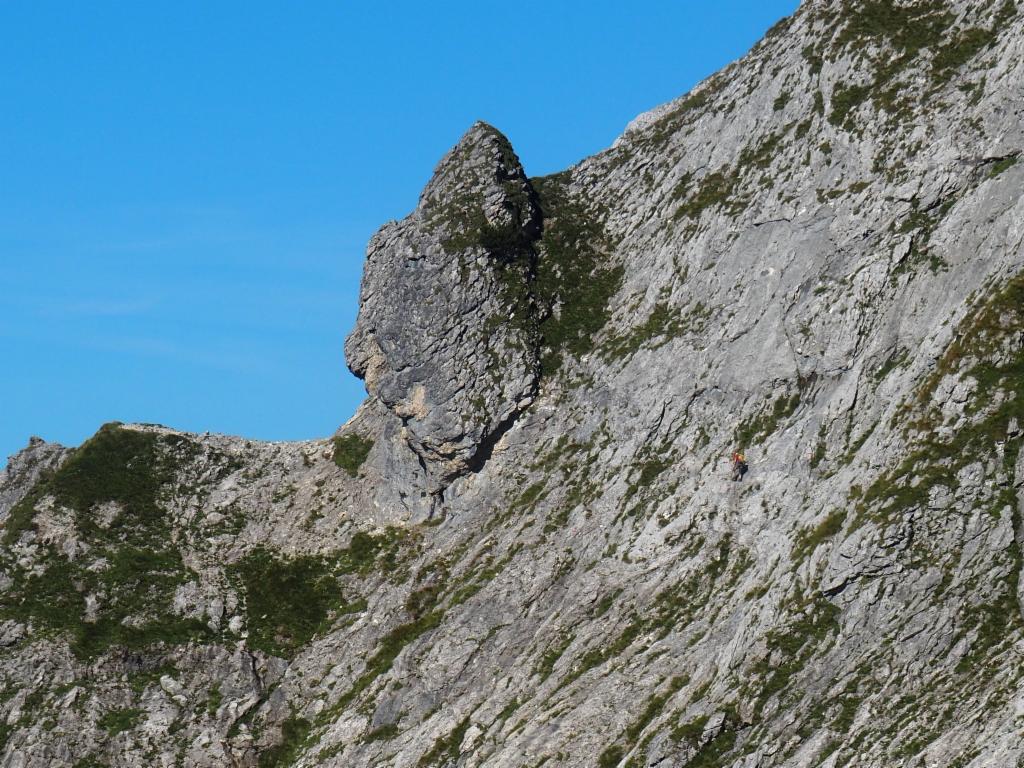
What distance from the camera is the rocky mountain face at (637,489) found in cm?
4700

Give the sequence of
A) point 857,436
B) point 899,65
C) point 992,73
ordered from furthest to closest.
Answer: point 899,65, point 992,73, point 857,436

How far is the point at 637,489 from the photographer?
63188mm

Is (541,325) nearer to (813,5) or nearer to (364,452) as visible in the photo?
(364,452)

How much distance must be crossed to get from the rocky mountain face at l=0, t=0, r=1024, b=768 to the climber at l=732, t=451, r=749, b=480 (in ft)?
1.50

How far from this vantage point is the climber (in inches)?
2329

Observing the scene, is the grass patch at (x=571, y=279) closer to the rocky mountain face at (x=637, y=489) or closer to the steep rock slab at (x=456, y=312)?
the rocky mountain face at (x=637, y=489)

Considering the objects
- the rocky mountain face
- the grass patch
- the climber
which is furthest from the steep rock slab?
the climber

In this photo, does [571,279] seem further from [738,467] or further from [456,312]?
[738,467]

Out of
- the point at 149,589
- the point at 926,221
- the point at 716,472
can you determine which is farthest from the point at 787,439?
the point at 149,589

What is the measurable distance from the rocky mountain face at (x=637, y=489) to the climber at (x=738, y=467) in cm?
46

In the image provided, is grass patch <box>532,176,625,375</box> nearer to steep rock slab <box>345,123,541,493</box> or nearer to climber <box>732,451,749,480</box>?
steep rock slab <box>345,123,541,493</box>

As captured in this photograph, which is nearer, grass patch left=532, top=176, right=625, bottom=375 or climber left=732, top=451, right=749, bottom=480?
climber left=732, top=451, right=749, bottom=480

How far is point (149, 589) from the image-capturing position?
7212 centimetres

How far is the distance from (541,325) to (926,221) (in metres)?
22.2
